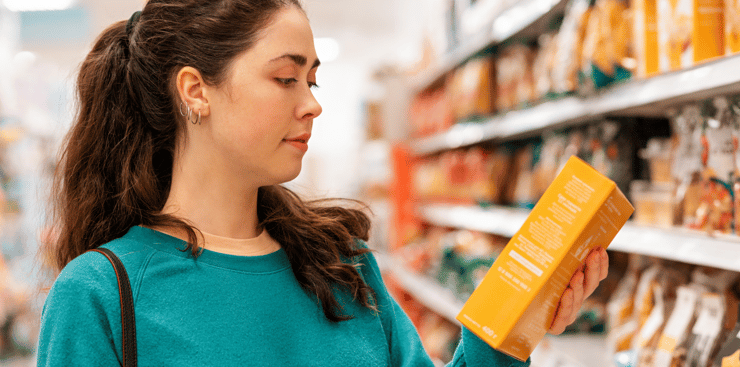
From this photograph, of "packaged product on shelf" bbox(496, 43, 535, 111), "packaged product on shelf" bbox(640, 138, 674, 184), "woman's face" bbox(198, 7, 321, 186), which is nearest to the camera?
"woman's face" bbox(198, 7, 321, 186)

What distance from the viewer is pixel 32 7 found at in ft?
20.3

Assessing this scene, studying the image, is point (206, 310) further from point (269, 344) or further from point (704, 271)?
point (704, 271)

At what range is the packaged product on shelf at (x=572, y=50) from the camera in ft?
5.53

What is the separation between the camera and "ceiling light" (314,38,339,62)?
8.17 m

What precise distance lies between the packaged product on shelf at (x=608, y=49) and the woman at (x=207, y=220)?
2.39 ft

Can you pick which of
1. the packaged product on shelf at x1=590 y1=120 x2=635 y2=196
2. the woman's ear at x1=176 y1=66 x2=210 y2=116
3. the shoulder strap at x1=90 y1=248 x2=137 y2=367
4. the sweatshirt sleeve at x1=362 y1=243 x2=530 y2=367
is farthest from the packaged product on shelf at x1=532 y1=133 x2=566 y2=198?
the shoulder strap at x1=90 y1=248 x2=137 y2=367

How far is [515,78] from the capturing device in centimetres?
234

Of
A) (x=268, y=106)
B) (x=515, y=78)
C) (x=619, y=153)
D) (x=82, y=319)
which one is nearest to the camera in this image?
(x=82, y=319)

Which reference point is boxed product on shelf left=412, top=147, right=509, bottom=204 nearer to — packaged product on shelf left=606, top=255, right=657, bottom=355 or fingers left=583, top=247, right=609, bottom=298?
packaged product on shelf left=606, top=255, right=657, bottom=355

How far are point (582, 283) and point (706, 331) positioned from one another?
471 millimetres

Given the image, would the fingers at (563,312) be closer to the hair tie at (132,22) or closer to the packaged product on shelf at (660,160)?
the packaged product on shelf at (660,160)

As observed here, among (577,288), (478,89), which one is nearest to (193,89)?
(577,288)

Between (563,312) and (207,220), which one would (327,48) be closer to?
(207,220)

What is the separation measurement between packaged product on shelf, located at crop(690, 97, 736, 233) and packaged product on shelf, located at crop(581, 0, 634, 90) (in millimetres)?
281
